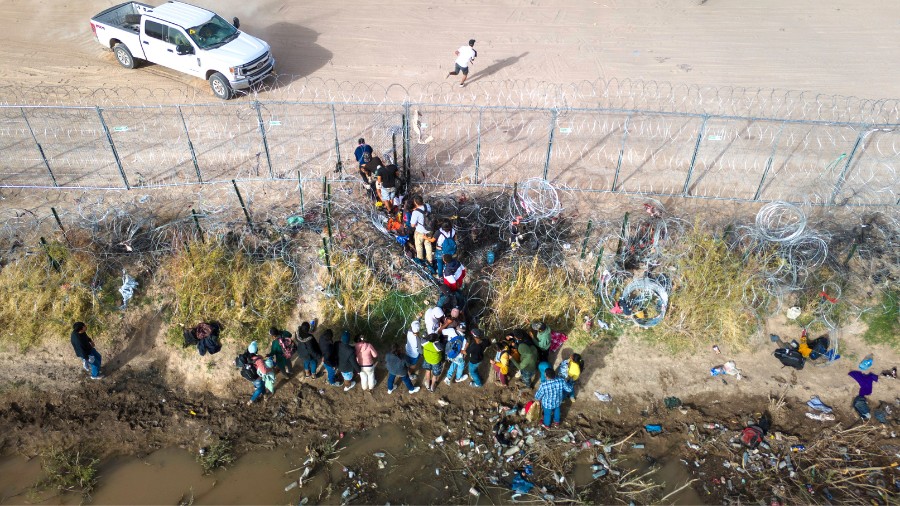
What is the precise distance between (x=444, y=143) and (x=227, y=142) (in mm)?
4832

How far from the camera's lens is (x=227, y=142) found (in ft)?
44.2

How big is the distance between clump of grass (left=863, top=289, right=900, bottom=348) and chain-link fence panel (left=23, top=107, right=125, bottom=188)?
14.6 meters

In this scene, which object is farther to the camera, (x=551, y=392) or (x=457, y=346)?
(x=457, y=346)

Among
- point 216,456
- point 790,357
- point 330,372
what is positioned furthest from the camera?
point 790,357

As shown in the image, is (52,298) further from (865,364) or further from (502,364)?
(865,364)

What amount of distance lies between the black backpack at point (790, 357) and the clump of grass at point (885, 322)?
5.31 feet

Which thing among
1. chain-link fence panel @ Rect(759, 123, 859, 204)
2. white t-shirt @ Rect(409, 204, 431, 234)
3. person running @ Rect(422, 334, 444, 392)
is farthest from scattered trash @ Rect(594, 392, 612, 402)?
chain-link fence panel @ Rect(759, 123, 859, 204)

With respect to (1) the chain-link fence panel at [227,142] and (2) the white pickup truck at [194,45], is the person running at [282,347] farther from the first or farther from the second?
(2) the white pickup truck at [194,45]

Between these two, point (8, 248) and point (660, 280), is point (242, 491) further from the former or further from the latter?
point (660, 280)

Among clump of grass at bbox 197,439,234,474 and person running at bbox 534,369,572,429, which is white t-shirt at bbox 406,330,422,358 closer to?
person running at bbox 534,369,572,429

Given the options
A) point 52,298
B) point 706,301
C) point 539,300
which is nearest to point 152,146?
point 52,298

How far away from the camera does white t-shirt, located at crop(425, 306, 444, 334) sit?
31.0 feet

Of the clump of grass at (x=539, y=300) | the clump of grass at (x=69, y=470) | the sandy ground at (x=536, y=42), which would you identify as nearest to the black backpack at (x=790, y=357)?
the clump of grass at (x=539, y=300)

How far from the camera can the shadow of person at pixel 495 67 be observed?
16.3m
